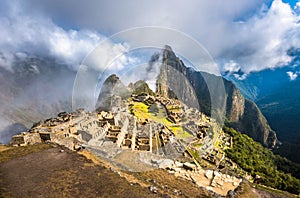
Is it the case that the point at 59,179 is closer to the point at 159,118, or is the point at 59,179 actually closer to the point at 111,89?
the point at 111,89

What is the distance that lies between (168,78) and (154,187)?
9.47m

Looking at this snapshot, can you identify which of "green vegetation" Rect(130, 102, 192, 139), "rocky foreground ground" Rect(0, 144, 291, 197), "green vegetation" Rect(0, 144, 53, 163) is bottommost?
"rocky foreground ground" Rect(0, 144, 291, 197)

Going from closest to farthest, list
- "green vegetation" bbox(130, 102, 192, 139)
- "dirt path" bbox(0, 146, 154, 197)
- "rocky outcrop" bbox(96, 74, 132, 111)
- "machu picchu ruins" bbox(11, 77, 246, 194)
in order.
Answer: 1. "dirt path" bbox(0, 146, 154, 197)
2. "machu picchu ruins" bbox(11, 77, 246, 194)
3. "rocky outcrop" bbox(96, 74, 132, 111)
4. "green vegetation" bbox(130, 102, 192, 139)

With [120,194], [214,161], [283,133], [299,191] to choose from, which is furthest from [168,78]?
[283,133]

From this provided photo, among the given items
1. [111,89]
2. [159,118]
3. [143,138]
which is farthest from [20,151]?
[159,118]

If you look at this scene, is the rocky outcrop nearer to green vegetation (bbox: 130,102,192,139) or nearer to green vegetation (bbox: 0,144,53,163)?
green vegetation (bbox: 0,144,53,163)

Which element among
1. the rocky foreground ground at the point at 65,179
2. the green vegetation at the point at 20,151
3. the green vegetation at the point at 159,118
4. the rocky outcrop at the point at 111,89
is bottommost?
the rocky foreground ground at the point at 65,179

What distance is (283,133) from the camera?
142m

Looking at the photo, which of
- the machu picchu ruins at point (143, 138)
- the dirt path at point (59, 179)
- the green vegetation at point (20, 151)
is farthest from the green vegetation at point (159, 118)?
the dirt path at point (59, 179)

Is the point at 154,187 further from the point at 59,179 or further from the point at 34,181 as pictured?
the point at 34,181

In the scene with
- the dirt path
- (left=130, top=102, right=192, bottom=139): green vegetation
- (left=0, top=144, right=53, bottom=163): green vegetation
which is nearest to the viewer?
the dirt path

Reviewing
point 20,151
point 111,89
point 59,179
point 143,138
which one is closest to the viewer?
point 59,179

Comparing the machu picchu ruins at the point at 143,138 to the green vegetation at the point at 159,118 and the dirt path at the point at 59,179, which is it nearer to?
the green vegetation at the point at 159,118

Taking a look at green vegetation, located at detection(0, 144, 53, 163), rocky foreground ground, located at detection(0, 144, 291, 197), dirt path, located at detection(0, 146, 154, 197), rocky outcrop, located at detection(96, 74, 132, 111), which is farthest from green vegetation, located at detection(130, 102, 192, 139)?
dirt path, located at detection(0, 146, 154, 197)
